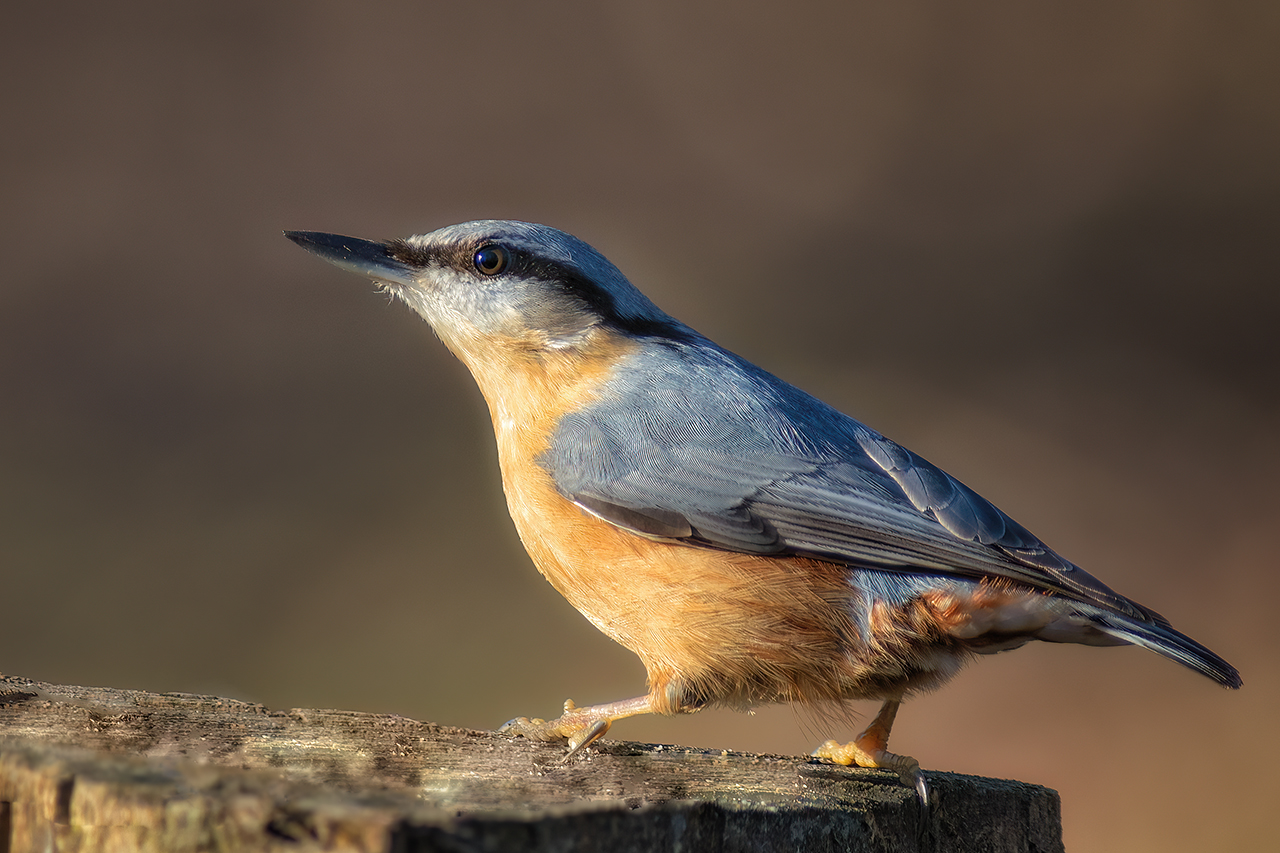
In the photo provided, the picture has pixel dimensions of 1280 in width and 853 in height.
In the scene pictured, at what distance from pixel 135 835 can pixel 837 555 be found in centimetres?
158

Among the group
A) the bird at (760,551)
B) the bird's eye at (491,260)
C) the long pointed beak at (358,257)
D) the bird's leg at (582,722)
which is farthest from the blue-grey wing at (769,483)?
the long pointed beak at (358,257)

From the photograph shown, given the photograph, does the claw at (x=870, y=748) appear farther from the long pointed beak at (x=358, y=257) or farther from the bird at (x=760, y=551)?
the long pointed beak at (x=358, y=257)

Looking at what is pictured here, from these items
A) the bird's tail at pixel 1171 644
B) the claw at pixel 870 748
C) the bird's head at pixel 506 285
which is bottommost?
the claw at pixel 870 748

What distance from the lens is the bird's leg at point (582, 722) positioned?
2236 mm

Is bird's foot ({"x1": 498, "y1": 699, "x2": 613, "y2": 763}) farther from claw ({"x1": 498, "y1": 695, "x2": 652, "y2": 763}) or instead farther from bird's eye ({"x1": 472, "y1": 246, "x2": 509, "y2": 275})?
bird's eye ({"x1": 472, "y1": 246, "x2": 509, "y2": 275})

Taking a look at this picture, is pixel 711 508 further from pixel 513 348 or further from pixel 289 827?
pixel 289 827

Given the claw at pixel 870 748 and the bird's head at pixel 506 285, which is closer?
the claw at pixel 870 748

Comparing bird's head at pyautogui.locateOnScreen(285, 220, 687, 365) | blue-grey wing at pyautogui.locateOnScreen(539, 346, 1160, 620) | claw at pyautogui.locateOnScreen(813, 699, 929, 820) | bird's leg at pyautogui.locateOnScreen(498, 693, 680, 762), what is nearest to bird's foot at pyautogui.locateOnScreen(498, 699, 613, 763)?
bird's leg at pyautogui.locateOnScreen(498, 693, 680, 762)

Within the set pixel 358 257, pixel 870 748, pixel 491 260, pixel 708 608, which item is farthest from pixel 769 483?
pixel 358 257

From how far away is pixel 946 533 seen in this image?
2.38 m

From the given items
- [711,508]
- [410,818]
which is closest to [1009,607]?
[711,508]

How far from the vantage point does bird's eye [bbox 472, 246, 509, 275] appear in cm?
298

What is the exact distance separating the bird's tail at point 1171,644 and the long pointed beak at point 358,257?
→ 2001mm

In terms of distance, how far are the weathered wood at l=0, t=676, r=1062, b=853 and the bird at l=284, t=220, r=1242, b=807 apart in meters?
0.21
